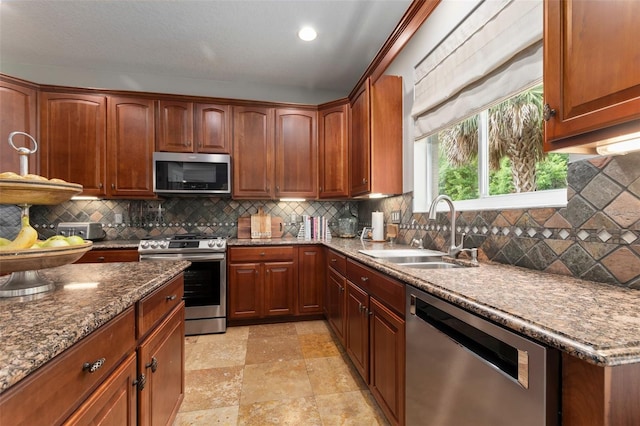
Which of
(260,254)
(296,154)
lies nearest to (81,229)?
(260,254)

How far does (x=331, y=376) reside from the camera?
2035mm

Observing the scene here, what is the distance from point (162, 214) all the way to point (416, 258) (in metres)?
2.94

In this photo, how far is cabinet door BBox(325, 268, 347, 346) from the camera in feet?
7.57

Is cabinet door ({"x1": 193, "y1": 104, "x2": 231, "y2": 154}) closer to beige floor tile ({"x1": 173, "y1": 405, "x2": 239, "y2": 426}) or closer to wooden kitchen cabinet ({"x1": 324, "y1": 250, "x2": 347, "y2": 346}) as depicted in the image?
wooden kitchen cabinet ({"x1": 324, "y1": 250, "x2": 347, "y2": 346})

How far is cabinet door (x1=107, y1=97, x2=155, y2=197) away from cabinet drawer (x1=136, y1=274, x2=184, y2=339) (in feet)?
6.62

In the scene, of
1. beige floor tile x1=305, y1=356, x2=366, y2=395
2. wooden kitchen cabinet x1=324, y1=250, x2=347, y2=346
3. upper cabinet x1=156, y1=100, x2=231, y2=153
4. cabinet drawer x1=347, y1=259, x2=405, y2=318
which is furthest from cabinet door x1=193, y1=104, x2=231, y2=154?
beige floor tile x1=305, y1=356, x2=366, y2=395

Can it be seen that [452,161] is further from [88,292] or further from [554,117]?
[88,292]

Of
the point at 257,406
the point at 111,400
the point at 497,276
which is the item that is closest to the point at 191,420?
the point at 257,406

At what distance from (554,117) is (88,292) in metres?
1.63

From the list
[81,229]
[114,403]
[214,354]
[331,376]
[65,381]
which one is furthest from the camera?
[81,229]

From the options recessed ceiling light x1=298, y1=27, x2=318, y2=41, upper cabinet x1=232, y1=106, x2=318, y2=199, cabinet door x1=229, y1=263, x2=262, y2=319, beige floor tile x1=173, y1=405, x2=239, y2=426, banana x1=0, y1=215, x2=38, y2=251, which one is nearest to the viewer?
banana x1=0, y1=215, x2=38, y2=251

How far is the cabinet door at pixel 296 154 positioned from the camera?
132 inches

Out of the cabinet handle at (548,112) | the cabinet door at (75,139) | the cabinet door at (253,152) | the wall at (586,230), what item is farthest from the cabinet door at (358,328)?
the cabinet door at (75,139)

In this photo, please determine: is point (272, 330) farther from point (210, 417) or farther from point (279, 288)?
point (210, 417)
